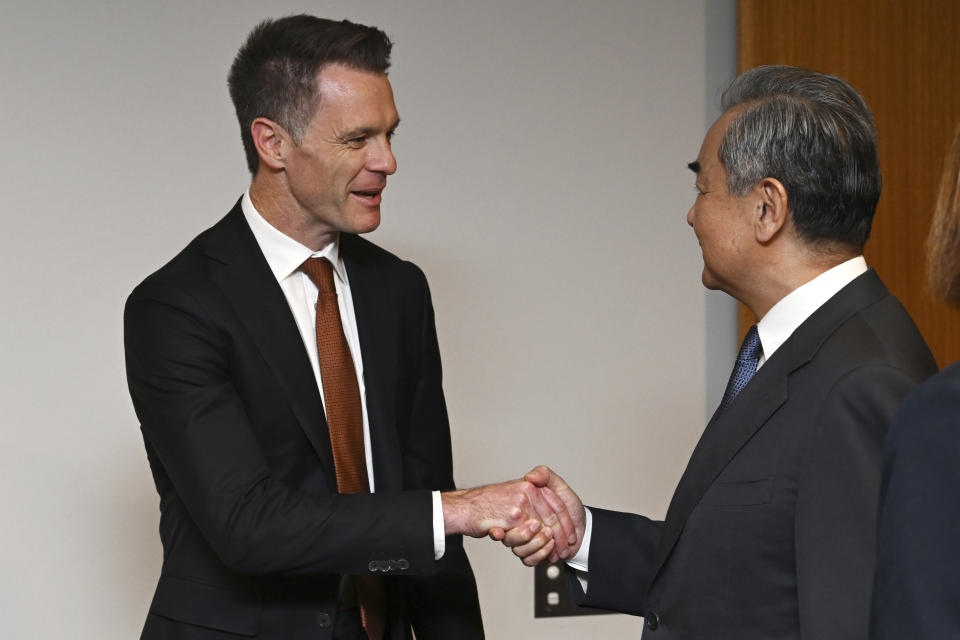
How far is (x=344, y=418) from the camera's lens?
195cm

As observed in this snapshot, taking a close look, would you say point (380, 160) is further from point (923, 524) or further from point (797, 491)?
point (923, 524)

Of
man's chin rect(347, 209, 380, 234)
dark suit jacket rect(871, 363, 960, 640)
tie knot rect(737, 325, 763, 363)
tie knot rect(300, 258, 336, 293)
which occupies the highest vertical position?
man's chin rect(347, 209, 380, 234)

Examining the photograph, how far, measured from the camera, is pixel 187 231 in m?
2.74

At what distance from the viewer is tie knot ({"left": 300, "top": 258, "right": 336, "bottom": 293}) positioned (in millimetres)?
2027

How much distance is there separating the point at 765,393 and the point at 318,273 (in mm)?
824

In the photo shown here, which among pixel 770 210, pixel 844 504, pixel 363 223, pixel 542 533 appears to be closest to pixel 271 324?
pixel 363 223

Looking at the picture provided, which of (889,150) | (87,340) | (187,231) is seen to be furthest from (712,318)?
(87,340)

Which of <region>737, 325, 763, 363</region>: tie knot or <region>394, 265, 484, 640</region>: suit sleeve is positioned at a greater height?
<region>737, 325, 763, 363</region>: tie knot

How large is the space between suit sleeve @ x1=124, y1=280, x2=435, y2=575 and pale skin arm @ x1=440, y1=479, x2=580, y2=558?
7 cm

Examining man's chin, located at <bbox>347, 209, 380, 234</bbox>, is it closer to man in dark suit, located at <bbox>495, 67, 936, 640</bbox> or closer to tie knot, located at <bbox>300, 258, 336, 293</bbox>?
tie knot, located at <bbox>300, 258, 336, 293</bbox>

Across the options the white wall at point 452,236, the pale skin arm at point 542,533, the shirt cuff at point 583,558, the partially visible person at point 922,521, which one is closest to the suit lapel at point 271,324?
the pale skin arm at point 542,533

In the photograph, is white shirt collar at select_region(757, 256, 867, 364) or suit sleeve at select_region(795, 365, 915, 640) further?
white shirt collar at select_region(757, 256, 867, 364)

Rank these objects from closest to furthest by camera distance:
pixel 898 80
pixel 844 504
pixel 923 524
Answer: pixel 923 524, pixel 844 504, pixel 898 80

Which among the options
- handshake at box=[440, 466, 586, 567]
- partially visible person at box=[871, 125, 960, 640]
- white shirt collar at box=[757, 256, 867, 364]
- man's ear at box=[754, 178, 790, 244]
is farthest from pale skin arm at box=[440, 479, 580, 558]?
partially visible person at box=[871, 125, 960, 640]
